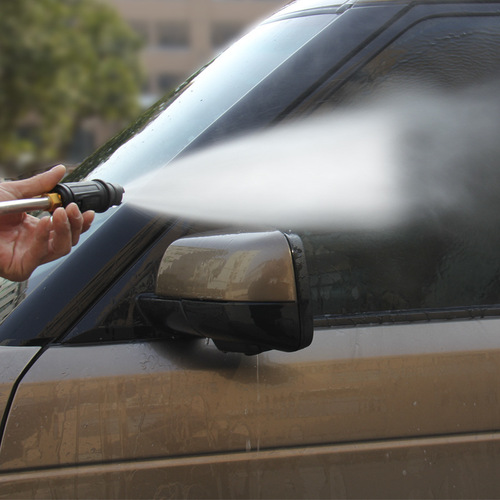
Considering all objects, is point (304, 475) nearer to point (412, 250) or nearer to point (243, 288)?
point (243, 288)

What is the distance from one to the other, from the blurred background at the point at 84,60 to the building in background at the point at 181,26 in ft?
0.21

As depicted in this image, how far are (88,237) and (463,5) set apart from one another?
107 centimetres

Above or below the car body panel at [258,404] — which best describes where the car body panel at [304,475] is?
below

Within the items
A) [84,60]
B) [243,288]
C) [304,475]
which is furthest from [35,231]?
[84,60]

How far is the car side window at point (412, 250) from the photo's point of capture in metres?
1.79

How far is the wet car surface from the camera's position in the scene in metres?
1.58

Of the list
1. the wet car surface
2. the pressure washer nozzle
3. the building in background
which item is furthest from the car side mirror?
the building in background

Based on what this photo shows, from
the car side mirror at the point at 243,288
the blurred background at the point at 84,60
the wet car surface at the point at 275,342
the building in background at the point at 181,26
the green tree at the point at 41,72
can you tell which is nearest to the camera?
the car side mirror at the point at 243,288

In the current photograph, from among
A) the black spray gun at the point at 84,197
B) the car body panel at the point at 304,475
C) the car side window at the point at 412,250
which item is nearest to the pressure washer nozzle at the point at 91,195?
the black spray gun at the point at 84,197

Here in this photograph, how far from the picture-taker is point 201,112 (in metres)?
1.90

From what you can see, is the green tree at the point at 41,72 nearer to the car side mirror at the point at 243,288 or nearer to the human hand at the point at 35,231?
the human hand at the point at 35,231

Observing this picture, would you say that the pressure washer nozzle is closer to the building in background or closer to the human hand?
the human hand

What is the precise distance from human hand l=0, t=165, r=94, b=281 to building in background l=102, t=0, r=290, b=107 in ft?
163

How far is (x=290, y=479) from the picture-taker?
5.39ft
